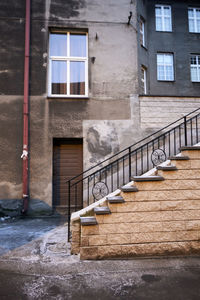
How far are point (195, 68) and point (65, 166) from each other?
36.5 feet

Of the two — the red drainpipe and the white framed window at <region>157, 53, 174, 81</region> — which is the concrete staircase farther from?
the white framed window at <region>157, 53, 174, 81</region>

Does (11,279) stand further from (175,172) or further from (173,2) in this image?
(173,2)

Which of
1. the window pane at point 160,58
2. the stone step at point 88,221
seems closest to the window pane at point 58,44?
the stone step at point 88,221

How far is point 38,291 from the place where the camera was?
3043 millimetres

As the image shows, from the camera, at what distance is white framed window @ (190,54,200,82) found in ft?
45.8

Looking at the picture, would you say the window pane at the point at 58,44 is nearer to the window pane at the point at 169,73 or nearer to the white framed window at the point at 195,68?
the window pane at the point at 169,73

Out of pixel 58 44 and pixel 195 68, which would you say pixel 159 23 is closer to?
pixel 195 68

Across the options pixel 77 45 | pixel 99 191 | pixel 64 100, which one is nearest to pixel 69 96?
pixel 64 100

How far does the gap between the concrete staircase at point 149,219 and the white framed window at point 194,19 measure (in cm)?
1306

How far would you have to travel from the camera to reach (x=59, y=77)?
8141 mm

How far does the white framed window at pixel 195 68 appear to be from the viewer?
45.8 ft

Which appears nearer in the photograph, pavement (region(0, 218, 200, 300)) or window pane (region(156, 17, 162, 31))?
pavement (region(0, 218, 200, 300))

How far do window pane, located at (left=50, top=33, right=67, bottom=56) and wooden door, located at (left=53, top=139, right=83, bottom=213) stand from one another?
3.30 metres

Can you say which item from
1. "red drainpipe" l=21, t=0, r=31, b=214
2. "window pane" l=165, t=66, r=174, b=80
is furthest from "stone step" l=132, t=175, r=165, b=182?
"window pane" l=165, t=66, r=174, b=80
